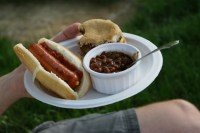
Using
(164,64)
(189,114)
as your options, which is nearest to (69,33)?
(189,114)

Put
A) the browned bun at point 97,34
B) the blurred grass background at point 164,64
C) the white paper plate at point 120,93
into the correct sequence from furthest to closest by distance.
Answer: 1. the blurred grass background at point 164,64
2. the browned bun at point 97,34
3. the white paper plate at point 120,93

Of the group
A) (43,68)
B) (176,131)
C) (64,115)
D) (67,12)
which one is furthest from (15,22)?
(176,131)

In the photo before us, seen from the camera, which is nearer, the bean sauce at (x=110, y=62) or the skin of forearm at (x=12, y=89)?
the bean sauce at (x=110, y=62)

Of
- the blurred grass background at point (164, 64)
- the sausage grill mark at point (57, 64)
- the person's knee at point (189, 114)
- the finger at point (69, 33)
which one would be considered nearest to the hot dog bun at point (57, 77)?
the sausage grill mark at point (57, 64)

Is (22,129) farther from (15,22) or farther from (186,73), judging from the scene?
(15,22)

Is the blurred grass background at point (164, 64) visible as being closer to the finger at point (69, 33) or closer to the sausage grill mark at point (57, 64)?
the finger at point (69, 33)

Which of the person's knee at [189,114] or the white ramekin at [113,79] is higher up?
the white ramekin at [113,79]
